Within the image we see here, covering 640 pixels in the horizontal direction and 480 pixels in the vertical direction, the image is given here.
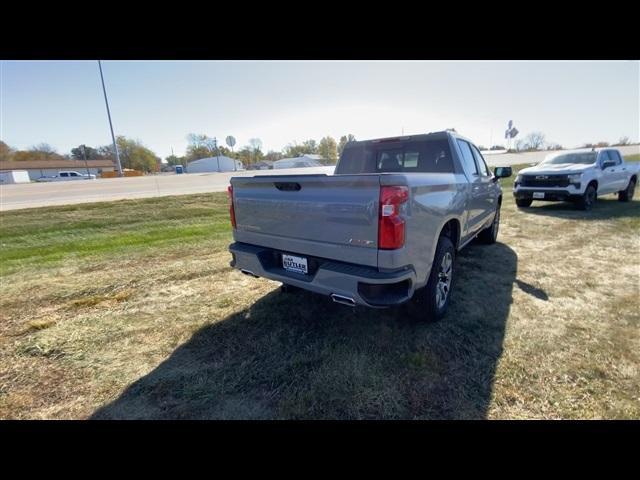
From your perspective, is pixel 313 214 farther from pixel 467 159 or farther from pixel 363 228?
pixel 467 159

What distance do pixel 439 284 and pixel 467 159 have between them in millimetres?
2044

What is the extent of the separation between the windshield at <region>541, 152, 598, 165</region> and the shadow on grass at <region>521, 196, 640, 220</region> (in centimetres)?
131

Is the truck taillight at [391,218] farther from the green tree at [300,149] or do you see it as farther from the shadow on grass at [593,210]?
the green tree at [300,149]

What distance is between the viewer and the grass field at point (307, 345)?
2225 mm

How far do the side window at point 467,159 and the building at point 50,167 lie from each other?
80438 millimetres

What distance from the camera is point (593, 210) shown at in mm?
8930

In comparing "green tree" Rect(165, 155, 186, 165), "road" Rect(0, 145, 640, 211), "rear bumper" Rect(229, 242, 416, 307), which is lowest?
"road" Rect(0, 145, 640, 211)

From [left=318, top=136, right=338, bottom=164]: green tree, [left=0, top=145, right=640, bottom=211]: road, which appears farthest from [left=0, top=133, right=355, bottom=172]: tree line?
[left=0, top=145, right=640, bottom=211]: road

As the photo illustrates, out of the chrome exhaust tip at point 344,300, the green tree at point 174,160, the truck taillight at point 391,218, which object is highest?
the green tree at point 174,160

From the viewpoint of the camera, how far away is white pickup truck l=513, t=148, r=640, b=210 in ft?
28.0

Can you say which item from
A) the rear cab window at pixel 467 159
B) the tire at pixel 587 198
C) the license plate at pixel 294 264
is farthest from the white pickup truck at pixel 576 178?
the license plate at pixel 294 264

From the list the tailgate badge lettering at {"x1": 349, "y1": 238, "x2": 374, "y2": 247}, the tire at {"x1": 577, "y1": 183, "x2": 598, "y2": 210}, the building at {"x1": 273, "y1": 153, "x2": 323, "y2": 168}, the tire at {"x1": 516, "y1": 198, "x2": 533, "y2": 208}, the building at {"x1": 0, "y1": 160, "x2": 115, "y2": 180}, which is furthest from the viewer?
the building at {"x1": 0, "y1": 160, "x2": 115, "y2": 180}

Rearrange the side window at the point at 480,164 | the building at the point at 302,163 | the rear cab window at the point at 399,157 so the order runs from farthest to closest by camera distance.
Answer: the building at the point at 302,163 → the side window at the point at 480,164 → the rear cab window at the point at 399,157

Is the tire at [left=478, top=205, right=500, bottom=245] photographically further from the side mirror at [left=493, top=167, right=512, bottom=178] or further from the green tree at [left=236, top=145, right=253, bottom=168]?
the green tree at [left=236, top=145, right=253, bottom=168]
